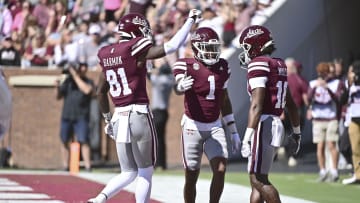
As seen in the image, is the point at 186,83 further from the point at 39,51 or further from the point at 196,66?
the point at 39,51

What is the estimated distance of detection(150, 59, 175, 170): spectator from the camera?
1816cm

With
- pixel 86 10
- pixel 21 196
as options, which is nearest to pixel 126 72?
pixel 21 196

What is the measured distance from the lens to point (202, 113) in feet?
34.1

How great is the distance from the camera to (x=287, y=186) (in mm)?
14961

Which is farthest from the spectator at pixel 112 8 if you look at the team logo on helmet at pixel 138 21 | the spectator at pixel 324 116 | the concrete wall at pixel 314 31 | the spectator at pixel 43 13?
the team logo on helmet at pixel 138 21

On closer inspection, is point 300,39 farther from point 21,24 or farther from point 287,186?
point 287,186

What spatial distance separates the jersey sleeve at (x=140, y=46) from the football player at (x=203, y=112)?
71cm

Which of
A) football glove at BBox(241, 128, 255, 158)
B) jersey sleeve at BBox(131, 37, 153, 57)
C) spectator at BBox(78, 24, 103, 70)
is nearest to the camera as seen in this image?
football glove at BBox(241, 128, 255, 158)

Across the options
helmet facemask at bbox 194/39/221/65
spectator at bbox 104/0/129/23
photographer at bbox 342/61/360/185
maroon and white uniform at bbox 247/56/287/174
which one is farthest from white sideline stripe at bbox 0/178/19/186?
spectator at bbox 104/0/129/23

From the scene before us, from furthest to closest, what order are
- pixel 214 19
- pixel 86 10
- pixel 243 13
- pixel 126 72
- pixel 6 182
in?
pixel 86 10, pixel 243 13, pixel 214 19, pixel 6 182, pixel 126 72

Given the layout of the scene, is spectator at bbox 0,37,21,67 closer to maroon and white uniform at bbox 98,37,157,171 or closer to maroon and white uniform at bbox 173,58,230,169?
maroon and white uniform at bbox 173,58,230,169

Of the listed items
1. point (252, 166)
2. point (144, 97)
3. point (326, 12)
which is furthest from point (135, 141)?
point (326, 12)

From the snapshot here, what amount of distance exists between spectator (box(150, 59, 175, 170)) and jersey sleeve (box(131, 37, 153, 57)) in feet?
27.4

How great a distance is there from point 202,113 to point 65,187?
14.2 ft
